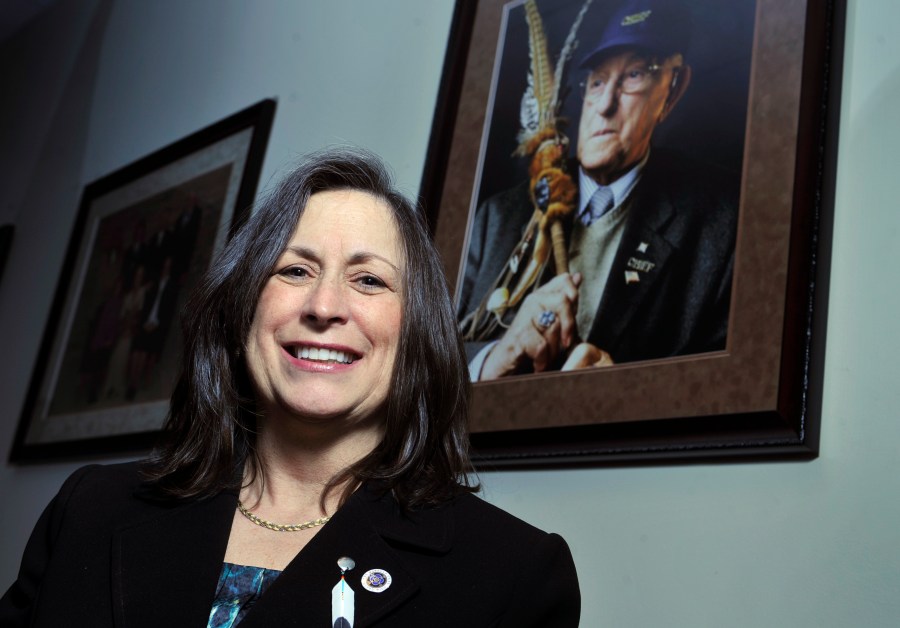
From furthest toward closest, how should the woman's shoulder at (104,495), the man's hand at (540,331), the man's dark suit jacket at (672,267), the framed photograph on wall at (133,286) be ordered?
the framed photograph on wall at (133,286)
the man's hand at (540,331)
the man's dark suit jacket at (672,267)
the woman's shoulder at (104,495)

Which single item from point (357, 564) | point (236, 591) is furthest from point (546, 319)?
point (236, 591)

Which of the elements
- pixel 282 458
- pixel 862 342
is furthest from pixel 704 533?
pixel 282 458

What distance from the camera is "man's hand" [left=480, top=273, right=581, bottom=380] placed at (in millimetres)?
2518

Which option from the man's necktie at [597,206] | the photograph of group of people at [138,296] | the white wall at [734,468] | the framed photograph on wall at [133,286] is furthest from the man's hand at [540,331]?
the photograph of group of people at [138,296]

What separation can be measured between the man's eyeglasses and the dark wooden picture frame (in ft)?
0.70

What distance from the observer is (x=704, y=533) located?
6.97ft

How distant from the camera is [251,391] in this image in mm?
2170

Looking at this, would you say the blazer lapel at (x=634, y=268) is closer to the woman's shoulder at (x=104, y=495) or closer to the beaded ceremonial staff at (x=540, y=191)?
the beaded ceremonial staff at (x=540, y=191)

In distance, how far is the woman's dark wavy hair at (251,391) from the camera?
6.59 ft

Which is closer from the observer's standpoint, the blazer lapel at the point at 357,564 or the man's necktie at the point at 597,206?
the blazer lapel at the point at 357,564

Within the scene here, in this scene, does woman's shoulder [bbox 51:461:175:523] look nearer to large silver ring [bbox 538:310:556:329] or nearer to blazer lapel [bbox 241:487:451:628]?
blazer lapel [bbox 241:487:451:628]

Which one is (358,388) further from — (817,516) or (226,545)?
(817,516)

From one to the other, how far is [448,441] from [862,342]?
30.1 inches

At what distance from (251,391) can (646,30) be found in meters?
1.25
